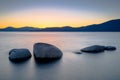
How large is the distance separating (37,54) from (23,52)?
5.12ft

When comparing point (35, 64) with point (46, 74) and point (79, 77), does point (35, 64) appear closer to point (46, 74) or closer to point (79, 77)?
point (46, 74)

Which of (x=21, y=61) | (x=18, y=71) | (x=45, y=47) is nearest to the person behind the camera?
(x=18, y=71)

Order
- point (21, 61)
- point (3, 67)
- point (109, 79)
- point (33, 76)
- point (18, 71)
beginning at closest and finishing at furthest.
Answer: point (109, 79) → point (33, 76) → point (18, 71) → point (3, 67) → point (21, 61)

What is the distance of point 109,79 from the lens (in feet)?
40.7

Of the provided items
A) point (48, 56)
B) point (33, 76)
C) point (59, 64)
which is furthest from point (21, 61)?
point (33, 76)

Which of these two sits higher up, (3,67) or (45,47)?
(45,47)

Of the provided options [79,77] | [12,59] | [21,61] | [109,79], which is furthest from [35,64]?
[109,79]

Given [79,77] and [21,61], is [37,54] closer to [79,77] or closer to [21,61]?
[21,61]

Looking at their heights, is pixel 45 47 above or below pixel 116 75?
above

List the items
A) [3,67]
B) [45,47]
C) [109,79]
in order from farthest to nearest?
[45,47], [3,67], [109,79]

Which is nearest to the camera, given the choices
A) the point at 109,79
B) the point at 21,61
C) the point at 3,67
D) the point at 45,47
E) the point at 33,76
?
the point at 109,79

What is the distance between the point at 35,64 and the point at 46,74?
11.7 feet

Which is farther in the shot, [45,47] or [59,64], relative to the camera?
[45,47]

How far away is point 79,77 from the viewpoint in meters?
13.0
